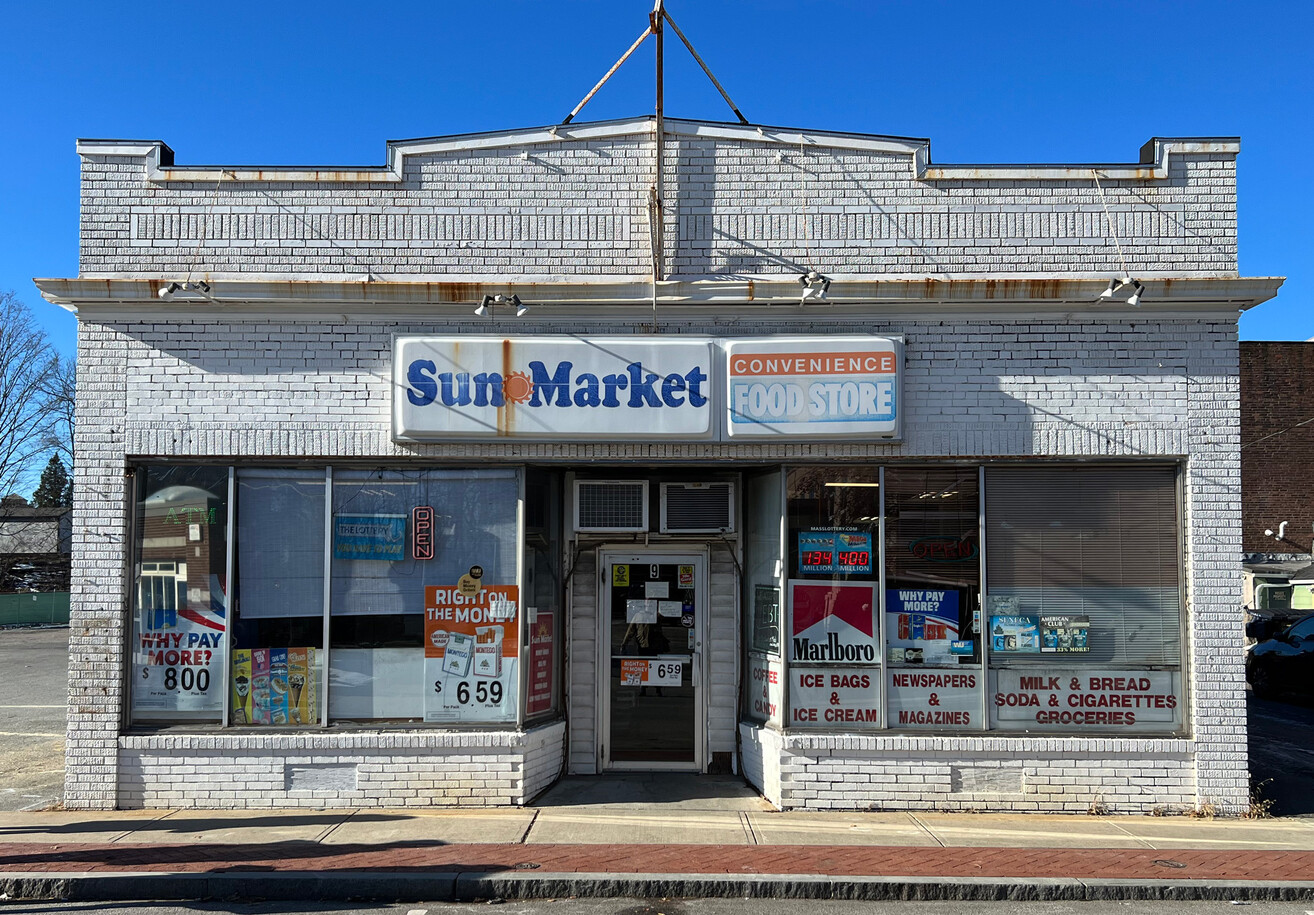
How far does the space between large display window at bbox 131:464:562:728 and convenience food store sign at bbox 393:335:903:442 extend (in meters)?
0.67

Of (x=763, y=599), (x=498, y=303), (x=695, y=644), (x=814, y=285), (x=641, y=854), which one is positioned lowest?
(x=641, y=854)

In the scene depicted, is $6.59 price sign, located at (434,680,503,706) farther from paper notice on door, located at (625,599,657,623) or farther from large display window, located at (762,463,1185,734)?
large display window, located at (762,463,1185,734)

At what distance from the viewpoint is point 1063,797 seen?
A: 840 centimetres

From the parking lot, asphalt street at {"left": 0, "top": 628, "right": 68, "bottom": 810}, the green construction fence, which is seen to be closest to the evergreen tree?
the green construction fence

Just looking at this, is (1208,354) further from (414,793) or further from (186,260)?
(186,260)

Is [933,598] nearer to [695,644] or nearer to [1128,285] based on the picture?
[695,644]

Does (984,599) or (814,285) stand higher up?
(814,285)

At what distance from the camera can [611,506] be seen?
963cm

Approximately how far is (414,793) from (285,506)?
2.74m

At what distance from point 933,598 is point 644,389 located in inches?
123

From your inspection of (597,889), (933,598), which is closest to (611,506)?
(933,598)

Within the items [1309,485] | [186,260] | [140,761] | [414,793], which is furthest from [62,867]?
[1309,485]

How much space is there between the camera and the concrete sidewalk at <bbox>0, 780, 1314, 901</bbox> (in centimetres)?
661

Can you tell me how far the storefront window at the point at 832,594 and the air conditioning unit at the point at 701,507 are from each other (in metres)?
0.96
